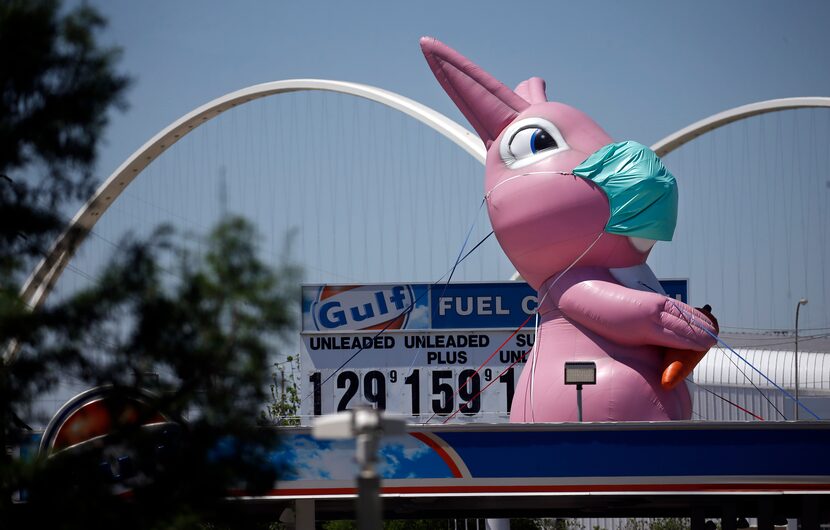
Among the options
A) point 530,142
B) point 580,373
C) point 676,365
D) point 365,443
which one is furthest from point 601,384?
point 365,443

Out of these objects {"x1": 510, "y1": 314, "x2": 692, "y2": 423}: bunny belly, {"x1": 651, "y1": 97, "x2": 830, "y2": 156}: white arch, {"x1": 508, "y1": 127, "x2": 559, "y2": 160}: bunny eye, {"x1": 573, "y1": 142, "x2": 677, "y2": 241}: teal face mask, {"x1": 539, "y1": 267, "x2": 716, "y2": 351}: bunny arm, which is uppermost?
{"x1": 651, "y1": 97, "x2": 830, "y2": 156}: white arch

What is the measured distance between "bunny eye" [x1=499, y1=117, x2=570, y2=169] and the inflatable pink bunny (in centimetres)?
1

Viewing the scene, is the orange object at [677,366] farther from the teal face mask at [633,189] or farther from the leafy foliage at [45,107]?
the leafy foliage at [45,107]

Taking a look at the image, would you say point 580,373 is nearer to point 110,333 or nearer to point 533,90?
point 533,90

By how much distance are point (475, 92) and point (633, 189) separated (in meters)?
2.52

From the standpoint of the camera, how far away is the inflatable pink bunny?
46.3ft

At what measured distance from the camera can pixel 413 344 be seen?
26.2m

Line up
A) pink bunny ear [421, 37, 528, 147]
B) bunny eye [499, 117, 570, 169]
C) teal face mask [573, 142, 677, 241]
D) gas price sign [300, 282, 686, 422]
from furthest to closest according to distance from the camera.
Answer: gas price sign [300, 282, 686, 422] → pink bunny ear [421, 37, 528, 147] → bunny eye [499, 117, 570, 169] → teal face mask [573, 142, 677, 241]

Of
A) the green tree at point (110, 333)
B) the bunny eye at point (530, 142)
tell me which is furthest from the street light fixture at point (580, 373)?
the green tree at point (110, 333)

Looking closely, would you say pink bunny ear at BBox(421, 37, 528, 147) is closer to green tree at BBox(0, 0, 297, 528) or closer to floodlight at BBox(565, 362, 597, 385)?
floodlight at BBox(565, 362, 597, 385)

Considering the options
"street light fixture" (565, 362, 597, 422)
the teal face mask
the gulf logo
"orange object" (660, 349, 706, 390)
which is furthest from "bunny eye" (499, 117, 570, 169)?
the gulf logo

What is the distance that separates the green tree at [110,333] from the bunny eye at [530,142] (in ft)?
25.0

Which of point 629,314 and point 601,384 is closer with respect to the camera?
point 629,314

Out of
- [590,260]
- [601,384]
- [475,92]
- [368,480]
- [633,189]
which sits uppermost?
[475,92]
